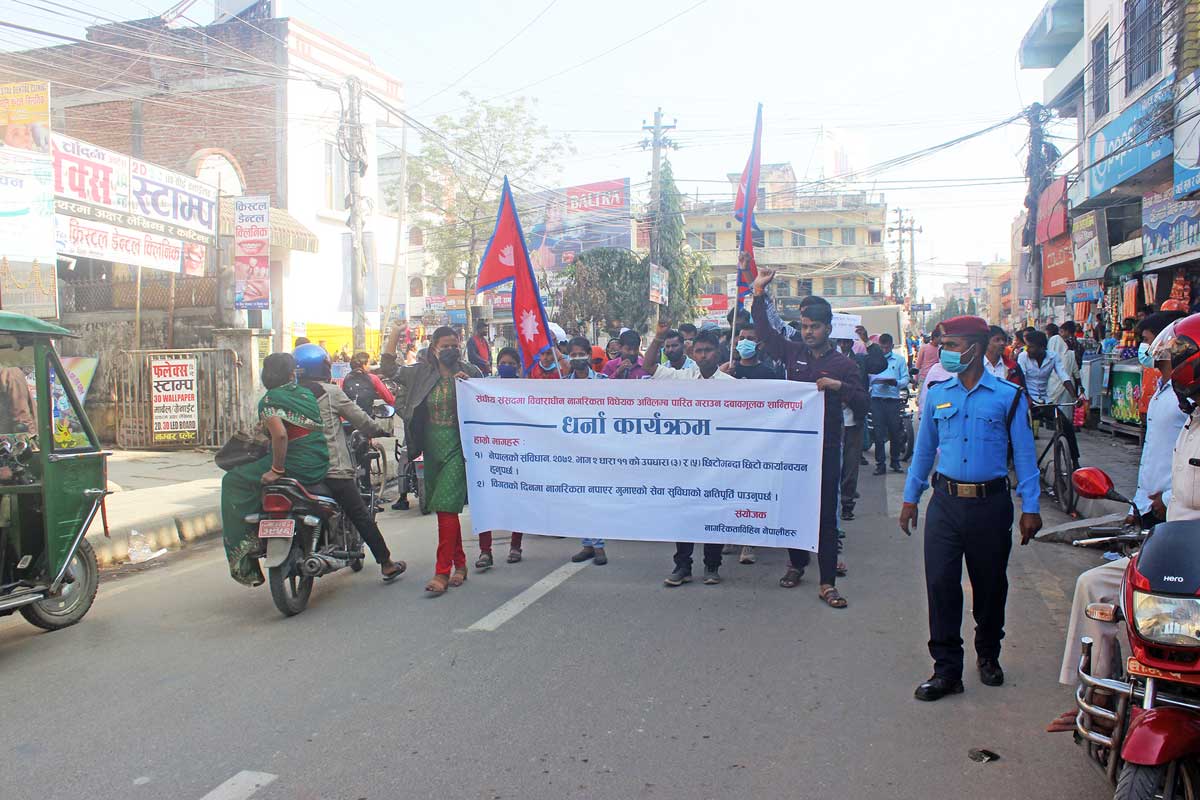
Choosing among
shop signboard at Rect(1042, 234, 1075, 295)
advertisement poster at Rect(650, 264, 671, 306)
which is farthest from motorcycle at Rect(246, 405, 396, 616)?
advertisement poster at Rect(650, 264, 671, 306)

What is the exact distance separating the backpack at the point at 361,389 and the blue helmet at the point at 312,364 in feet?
11.3

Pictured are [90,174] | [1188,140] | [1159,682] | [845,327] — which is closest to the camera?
[1159,682]

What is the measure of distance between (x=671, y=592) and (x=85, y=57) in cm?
2578

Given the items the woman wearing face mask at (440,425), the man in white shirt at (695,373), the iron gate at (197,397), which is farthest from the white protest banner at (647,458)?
the iron gate at (197,397)

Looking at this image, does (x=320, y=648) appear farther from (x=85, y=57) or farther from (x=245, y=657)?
(x=85, y=57)

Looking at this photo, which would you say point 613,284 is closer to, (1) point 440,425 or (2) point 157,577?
(2) point 157,577

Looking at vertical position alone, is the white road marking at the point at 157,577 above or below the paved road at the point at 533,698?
below

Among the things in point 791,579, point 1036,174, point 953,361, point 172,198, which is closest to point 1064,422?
point 791,579

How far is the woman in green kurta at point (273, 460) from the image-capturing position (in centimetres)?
595

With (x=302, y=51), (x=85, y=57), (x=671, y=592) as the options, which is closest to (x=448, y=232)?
(x=302, y=51)

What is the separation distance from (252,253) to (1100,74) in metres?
16.8

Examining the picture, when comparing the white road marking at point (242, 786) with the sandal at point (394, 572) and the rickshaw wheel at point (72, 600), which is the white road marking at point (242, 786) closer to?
the rickshaw wheel at point (72, 600)

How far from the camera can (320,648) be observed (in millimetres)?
5254

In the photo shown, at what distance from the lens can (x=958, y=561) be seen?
4438 millimetres
